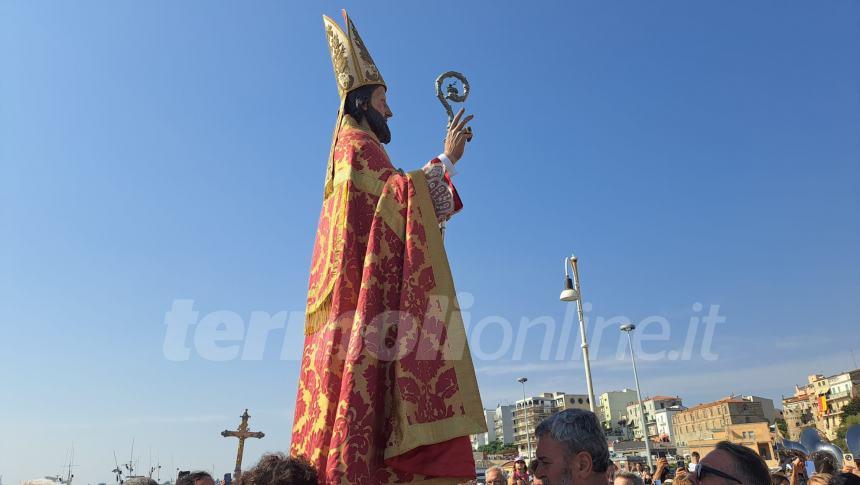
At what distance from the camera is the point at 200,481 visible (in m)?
7.68

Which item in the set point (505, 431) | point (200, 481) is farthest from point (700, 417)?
point (200, 481)

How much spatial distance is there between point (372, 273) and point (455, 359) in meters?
0.75

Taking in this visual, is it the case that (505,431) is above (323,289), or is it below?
above

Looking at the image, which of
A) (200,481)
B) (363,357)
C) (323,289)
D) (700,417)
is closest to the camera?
(363,357)

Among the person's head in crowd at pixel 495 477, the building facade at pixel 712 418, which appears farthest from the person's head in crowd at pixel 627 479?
the building facade at pixel 712 418

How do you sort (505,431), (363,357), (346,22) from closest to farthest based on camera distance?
(363,357)
(346,22)
(505,431)

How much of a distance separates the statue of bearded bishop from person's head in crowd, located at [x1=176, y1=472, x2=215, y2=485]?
4.79 meters

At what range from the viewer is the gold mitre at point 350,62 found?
16.6 ft

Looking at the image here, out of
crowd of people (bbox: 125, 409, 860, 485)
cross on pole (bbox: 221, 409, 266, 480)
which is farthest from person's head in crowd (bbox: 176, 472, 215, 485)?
cross on pole (bbox: 221, 409, 266, 480)

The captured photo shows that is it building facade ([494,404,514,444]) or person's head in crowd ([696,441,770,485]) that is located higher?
building facade ([494,404,514,444])

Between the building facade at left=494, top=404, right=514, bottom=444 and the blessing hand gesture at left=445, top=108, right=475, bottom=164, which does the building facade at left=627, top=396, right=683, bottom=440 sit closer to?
the building facade at left=494, top=404, right=514, bottom=444

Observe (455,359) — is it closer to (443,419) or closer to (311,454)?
(443,419)

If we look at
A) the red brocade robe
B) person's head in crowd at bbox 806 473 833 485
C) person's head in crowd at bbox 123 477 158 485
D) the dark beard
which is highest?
the dark beard

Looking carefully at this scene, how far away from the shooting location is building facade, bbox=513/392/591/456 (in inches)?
5875
